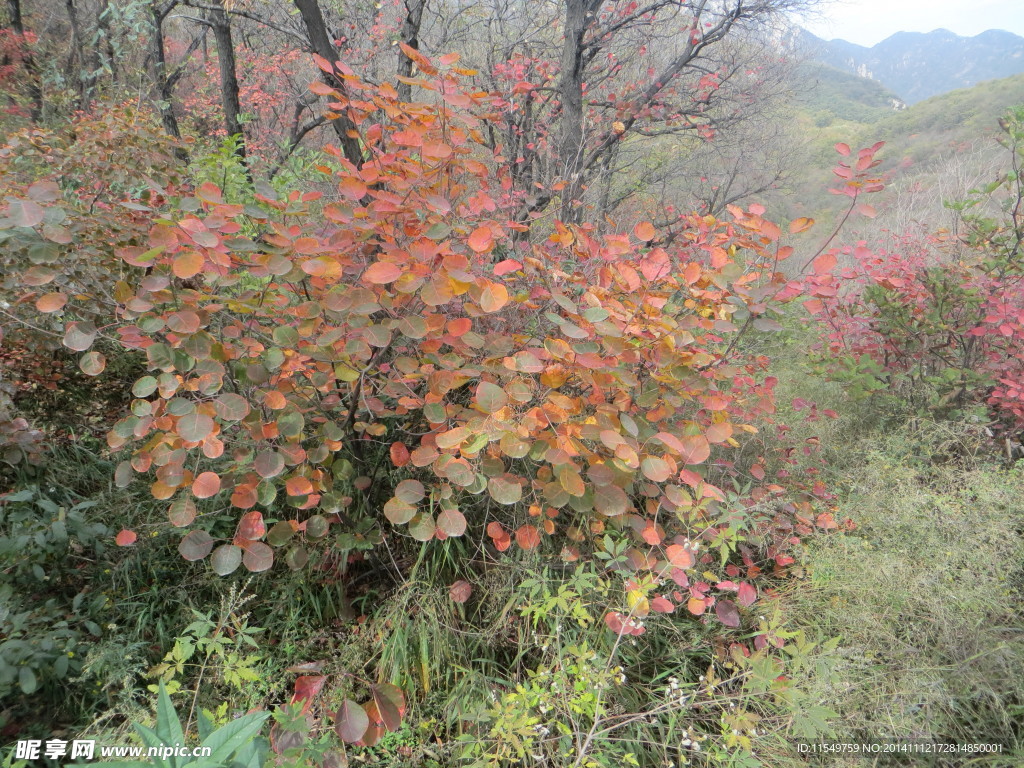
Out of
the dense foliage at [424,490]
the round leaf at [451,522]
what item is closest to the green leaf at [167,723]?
the dense foliage at [424,490]

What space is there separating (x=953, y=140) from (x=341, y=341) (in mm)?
18700

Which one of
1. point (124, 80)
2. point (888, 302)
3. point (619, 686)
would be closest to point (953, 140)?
point (888, 302)

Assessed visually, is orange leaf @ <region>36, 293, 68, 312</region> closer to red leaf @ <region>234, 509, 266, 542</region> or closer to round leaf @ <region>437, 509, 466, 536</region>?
red leaf @ <region>234, 509, 266, 542</region>

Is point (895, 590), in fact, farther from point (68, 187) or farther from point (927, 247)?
point (927, 247)

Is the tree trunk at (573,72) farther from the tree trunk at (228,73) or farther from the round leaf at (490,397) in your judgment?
the round leaf at (490,397)

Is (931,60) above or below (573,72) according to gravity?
above

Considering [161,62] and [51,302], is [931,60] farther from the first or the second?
[51,302]

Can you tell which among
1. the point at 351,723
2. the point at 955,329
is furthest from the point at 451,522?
the point at 955,329

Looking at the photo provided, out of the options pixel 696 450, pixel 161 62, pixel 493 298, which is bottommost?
pixel 696 450

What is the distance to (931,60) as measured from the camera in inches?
1003

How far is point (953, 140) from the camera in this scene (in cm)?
1326

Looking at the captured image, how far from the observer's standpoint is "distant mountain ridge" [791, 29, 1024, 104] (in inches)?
913

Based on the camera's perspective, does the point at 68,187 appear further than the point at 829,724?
Yes

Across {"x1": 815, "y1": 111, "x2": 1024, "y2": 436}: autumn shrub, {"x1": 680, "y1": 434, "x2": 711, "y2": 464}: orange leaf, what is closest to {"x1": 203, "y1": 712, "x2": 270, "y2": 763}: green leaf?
{"x1": 680, "y1": 434, "x2": 711, "y2": 464}: orange leaf
